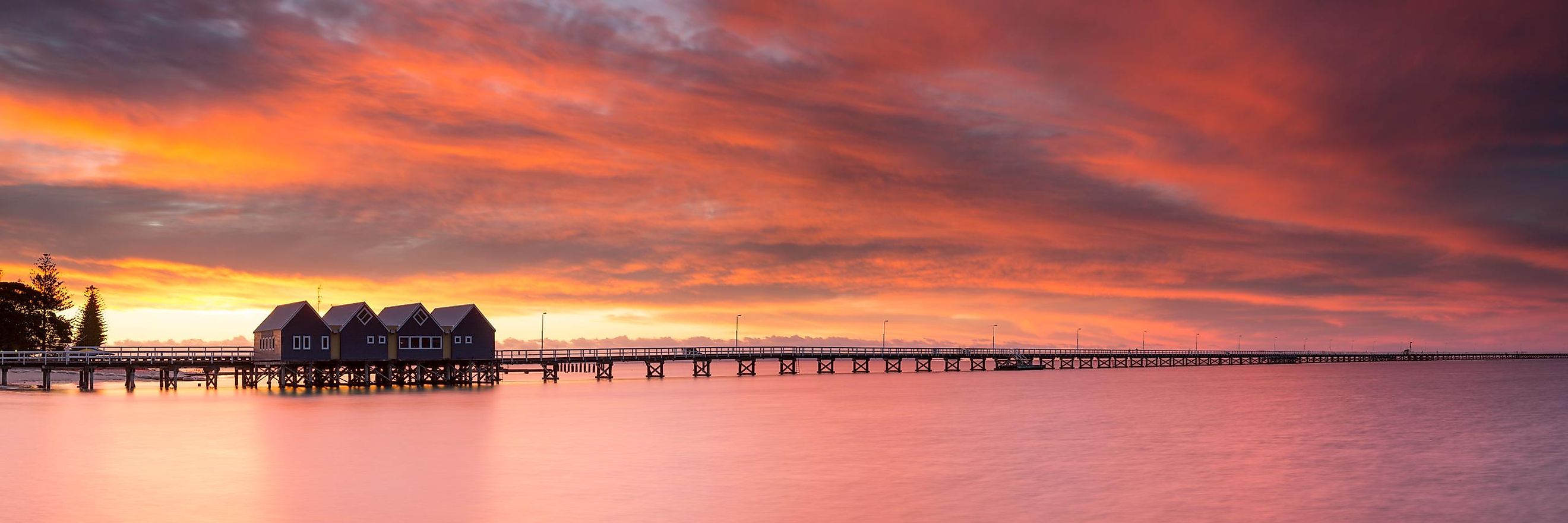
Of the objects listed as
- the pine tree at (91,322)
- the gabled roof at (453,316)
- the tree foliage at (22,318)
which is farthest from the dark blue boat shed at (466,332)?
the pine tree at (91,322)

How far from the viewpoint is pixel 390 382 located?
309 feet

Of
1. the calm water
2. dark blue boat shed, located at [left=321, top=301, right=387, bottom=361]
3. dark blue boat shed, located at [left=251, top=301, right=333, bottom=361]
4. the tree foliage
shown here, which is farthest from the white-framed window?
the tree foliage

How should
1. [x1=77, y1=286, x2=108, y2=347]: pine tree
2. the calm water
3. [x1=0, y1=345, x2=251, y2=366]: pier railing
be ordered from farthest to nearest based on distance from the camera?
[x1=77, y1=286, x2=108, y2=347]: pine tree < [x1=0, y1=345, x2=251, y2=366]: pier railing < the calm water

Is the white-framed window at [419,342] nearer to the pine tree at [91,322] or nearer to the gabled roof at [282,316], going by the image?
the gabled roof at [282,316]

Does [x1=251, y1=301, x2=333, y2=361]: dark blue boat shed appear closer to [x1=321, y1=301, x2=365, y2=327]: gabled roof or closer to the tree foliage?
[x1=321, y1=301, x2=365, y2=327]: gabled roof

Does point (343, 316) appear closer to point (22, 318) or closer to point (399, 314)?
point (399, 314)

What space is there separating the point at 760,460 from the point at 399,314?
5804 cm


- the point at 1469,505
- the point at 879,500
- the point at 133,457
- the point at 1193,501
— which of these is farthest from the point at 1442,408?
the point at 133,457

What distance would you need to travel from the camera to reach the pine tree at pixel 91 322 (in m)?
158

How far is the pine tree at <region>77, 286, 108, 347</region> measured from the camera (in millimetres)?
157875

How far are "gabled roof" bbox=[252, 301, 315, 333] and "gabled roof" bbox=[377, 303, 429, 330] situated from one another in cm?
575

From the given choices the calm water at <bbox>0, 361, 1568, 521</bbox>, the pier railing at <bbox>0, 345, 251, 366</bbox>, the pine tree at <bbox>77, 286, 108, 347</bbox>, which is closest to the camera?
the calm water at <bbox>0, 361, 1568, 521</bbox>

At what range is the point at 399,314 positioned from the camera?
298ft

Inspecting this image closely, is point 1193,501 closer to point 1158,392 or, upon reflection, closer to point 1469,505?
point 1469,505
